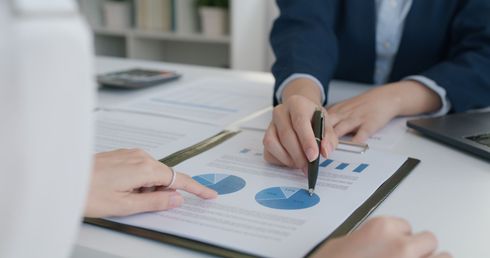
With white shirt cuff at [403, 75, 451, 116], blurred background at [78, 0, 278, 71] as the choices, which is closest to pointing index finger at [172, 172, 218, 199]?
white shirt cuff at [403, 75, 451, 116]

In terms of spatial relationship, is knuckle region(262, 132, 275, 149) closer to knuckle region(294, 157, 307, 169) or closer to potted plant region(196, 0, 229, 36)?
knuckle region(294, 157, 307, 169)

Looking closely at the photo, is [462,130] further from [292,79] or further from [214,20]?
[214,20]

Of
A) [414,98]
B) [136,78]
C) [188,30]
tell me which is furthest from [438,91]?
[188,30]

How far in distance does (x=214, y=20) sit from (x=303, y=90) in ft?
5.51

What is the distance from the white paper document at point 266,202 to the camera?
51 cm

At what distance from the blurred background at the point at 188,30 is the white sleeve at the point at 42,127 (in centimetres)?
219

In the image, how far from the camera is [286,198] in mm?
595

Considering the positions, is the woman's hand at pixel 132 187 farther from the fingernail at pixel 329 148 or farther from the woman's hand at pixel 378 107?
the woman's hand at pixel 378 107

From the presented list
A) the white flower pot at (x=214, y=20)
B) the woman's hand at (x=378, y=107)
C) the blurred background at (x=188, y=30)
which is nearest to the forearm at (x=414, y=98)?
the woman's hand at (x=378, y=107)

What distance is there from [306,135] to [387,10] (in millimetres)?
559

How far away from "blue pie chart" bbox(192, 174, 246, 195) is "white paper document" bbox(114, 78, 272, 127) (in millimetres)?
241

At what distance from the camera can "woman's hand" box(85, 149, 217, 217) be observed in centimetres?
54

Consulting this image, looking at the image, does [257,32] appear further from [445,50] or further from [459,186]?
[459,186]

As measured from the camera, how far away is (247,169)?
68 centimetres
